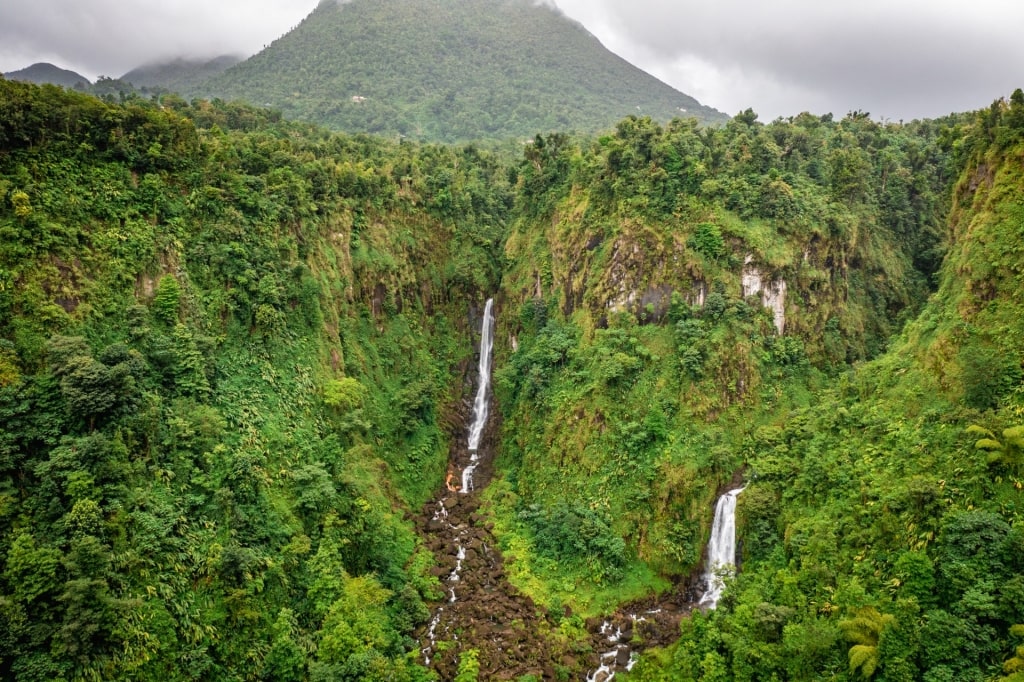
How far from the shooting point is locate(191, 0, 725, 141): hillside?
95.3 meters

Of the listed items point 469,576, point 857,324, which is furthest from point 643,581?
point 857,324

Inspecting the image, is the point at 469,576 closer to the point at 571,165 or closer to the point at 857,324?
the point at 857,324

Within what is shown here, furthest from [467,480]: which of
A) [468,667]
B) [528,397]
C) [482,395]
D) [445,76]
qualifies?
[445,76]

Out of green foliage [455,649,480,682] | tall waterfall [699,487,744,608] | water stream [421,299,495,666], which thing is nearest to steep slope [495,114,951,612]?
tall waterfall [699,487,744,608]

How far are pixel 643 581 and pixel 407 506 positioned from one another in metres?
13.0

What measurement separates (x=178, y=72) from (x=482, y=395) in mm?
114507

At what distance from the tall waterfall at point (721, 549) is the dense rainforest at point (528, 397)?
64 centimetres

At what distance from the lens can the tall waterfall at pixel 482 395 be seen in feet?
125

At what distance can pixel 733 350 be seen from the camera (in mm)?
33188

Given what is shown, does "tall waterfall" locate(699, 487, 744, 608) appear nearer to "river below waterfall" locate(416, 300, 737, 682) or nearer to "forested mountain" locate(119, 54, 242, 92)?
"river below waterfall" locate(416, 300, 737, 682)

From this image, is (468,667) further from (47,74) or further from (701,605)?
(47,74)

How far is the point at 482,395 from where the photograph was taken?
43250 mm

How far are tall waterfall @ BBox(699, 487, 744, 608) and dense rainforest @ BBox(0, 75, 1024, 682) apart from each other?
2.09ft

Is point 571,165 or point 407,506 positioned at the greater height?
point 571,165
